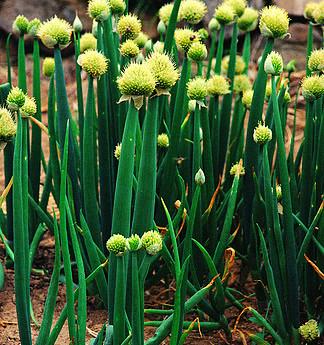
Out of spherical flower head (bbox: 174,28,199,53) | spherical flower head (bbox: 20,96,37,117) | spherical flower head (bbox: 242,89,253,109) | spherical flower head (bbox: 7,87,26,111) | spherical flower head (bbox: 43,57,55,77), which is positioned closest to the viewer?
spherical flower head (bbox: 7,87,26,111)

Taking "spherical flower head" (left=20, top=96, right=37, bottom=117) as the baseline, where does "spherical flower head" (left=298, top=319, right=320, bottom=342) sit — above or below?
below

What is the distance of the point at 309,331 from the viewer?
1.40 metres

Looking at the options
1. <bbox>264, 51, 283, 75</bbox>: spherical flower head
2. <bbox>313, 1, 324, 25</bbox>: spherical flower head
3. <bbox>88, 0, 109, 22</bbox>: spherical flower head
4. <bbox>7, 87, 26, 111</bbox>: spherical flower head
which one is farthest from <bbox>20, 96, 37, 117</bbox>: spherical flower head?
<bbox>313, 1, 324, 25</bbox>: spherical flower head

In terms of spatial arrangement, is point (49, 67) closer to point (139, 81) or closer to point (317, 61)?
point (317, 61)

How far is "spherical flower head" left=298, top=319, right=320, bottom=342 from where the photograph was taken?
55.2 inches

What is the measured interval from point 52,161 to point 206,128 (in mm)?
370

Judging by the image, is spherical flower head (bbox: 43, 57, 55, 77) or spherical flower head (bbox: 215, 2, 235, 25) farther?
spherical flower head (bbox: 43, 57, 55, 77)

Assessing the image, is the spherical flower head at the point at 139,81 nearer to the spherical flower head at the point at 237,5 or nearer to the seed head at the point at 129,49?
the seed head at the point at 129,49

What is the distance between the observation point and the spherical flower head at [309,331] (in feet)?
4.60

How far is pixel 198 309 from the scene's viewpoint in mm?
1552

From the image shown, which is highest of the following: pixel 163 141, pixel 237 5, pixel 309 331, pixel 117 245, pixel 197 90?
pixel 237 5

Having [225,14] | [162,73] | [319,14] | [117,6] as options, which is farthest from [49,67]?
[162,73]

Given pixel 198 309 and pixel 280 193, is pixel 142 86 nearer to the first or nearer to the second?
pixel 280 193

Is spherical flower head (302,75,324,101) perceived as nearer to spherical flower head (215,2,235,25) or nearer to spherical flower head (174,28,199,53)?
spherical flower head (174,28,199,53)
